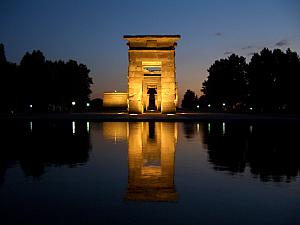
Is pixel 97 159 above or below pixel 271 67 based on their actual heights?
below

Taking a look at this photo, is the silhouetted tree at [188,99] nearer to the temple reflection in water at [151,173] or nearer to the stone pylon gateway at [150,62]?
the stone pylon gateway at [150,62]

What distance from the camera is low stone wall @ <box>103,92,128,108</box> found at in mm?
75562

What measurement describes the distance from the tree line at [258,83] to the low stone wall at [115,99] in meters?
19.4

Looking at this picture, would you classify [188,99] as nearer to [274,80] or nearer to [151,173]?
[274,80]

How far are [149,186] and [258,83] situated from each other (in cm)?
5604

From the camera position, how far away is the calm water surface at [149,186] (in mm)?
5465

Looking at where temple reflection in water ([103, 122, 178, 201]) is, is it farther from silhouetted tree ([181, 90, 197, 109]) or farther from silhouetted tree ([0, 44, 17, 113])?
silhouetted tree ([181, 90, 197, 109])

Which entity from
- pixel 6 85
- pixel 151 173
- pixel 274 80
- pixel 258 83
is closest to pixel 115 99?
pixel 6 85

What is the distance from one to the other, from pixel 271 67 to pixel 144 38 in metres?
26.4

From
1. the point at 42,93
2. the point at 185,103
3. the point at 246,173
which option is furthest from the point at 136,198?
the point at 185,103

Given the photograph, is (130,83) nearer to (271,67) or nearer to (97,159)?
(271,67)

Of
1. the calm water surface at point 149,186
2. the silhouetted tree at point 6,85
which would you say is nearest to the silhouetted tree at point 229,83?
the silhouetted tree at point 6,85

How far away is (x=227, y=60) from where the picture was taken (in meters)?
79.3

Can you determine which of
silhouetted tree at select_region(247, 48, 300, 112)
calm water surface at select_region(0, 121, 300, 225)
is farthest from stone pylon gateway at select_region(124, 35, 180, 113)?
calm water surface at select_region(0, 121, 300, 225)
